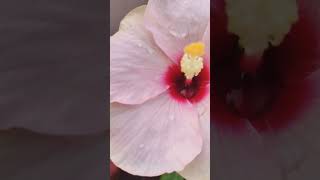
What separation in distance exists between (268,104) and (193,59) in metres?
0.08

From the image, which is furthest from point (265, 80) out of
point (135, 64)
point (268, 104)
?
point (135, 64)

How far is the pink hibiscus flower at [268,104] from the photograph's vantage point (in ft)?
1.68

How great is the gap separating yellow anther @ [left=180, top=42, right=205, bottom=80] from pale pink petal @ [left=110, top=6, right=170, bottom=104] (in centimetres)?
2

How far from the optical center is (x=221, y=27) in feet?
1.69

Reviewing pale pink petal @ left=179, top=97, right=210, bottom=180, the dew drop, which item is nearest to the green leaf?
pale pink petal @ left=179, top=97, right=210, bottom=180

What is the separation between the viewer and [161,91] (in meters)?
0.50

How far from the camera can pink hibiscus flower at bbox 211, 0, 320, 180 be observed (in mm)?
511

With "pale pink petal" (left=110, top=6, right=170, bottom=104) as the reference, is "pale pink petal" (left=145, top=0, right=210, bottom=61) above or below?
above

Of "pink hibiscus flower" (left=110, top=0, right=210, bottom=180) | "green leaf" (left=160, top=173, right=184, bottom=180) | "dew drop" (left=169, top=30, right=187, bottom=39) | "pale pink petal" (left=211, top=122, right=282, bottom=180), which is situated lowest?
"green leaf" (left=160, top=173, right=184, bottom=180)
